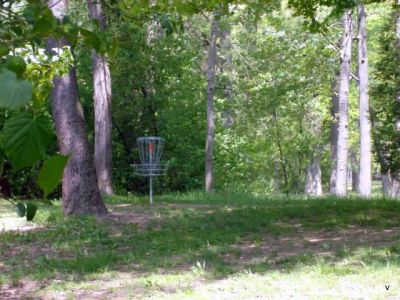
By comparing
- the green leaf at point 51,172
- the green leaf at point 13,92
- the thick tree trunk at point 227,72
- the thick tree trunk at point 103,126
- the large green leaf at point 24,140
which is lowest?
the green leaf at point 51,172

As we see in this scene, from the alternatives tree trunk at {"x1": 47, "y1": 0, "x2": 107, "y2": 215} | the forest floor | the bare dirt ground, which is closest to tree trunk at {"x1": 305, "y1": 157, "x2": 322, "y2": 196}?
the forest floor

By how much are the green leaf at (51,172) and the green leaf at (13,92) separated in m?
0.09

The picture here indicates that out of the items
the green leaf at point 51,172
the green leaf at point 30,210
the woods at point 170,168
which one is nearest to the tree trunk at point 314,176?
the woods at point 170,168

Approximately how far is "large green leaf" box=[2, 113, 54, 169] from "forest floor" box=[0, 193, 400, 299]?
3.76 m

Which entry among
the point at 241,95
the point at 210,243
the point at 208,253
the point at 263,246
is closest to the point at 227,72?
the point at 241,95

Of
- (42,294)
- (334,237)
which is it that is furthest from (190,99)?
(42,294)

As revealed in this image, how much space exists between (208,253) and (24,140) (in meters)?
5.74

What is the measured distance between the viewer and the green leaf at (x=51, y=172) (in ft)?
2.40

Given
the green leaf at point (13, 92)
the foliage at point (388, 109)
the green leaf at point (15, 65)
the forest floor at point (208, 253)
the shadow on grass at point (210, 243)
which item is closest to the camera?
the green leaf at point (13, 92)

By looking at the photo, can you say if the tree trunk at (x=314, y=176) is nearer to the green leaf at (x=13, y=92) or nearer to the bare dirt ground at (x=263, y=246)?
the bare dirt ground at (x=263, y=246)

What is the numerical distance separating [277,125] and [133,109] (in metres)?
10.0

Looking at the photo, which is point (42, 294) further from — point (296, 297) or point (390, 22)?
point (390, 22)

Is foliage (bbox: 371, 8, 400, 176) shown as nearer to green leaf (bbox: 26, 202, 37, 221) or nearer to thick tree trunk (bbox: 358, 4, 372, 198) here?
thick tree trunk (bbox: 358, 4, 372, 198)

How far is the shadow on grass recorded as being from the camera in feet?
18.6
